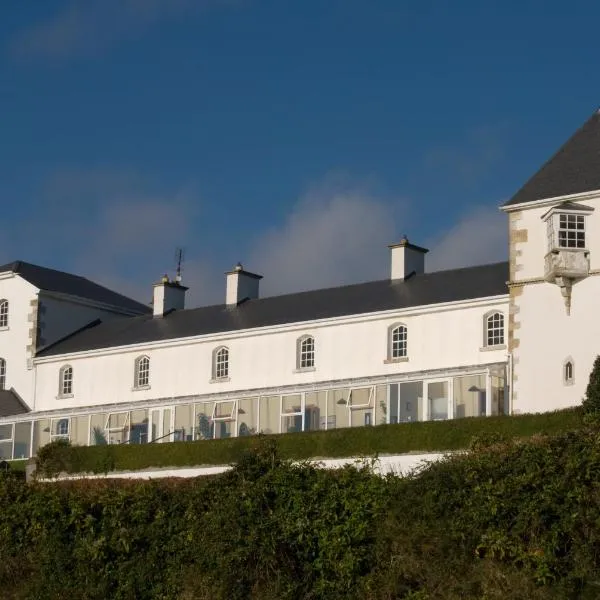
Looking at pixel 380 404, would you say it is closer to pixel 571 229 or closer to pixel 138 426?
pixel 571 229

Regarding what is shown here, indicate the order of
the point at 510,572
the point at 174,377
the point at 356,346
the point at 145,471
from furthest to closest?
1. the point at 174,377
2. the point at 356,346
3. the point at 145,471
4. the point at 510,572

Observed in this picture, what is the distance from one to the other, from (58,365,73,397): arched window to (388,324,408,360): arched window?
15.0 m

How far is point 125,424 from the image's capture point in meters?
48.2

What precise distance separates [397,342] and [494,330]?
156 inches

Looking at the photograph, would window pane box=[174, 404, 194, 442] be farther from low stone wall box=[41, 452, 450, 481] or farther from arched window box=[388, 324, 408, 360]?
arched window box=[388, 324, 408, 360]

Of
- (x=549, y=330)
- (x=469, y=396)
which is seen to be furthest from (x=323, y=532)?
(x=469, y=396)

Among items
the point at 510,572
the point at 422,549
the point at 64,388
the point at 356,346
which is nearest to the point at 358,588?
the point at 422,549

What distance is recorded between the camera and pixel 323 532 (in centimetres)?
2706

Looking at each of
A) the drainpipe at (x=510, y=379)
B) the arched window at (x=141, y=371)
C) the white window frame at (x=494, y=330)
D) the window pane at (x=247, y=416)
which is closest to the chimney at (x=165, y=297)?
the arched window at (x=141, y=371)

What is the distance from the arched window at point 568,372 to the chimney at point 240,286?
18774 mm

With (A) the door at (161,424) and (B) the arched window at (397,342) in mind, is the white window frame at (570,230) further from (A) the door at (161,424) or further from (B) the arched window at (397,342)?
(A) the door at (161,424)

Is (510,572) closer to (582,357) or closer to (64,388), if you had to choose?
(582,357)

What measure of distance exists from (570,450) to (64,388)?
32173 millimetres

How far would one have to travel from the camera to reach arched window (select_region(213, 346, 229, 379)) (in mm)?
49375
